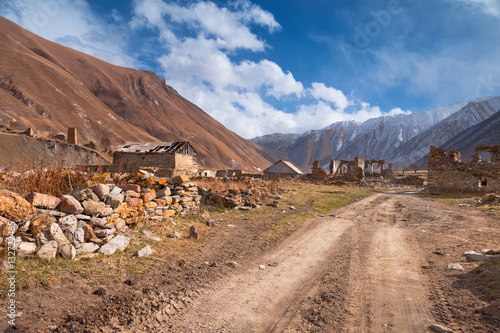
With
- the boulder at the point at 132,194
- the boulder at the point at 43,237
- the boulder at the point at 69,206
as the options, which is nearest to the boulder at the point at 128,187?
the boulder at the point at 132,194

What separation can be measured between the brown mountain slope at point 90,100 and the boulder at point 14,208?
1876 inches

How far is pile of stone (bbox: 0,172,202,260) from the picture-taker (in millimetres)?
4648

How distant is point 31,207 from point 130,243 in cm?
209

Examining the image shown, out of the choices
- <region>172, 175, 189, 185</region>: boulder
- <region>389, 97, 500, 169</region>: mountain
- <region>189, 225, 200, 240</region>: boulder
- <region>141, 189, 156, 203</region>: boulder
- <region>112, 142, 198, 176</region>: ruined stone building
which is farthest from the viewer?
<region>389, 97, 500, 169</region>: mountain

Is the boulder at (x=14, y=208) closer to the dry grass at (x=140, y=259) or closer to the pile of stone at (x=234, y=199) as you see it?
the dry grass at (x=140, y=259)

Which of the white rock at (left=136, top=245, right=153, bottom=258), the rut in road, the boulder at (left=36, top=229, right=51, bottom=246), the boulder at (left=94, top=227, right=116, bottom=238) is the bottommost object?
the rut in road

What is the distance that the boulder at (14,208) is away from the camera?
15.7ft

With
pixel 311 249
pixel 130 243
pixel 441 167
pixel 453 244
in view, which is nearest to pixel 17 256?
pixel 130 243

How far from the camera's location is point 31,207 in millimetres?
5059

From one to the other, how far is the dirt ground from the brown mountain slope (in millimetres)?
50271

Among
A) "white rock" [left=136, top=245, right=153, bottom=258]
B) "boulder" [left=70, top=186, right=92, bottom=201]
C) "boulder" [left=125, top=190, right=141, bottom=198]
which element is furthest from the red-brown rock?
"white rock" [left=136, top=245, right=153, bottom=258]

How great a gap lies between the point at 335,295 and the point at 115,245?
4633 mm

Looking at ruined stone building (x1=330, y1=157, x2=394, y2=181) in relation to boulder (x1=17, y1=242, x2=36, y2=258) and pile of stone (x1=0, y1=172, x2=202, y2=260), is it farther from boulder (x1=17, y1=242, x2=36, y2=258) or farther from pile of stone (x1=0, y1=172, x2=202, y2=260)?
boulder (x1=17, y1=242, x2=36, y2=258)

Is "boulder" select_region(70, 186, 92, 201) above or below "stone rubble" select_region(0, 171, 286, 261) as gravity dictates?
above
